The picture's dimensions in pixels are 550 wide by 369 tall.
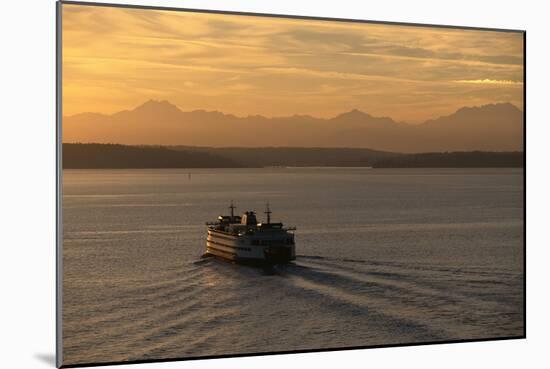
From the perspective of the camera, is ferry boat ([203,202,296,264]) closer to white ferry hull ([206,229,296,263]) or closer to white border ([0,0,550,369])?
white ferry hull ([206,229,296,263])

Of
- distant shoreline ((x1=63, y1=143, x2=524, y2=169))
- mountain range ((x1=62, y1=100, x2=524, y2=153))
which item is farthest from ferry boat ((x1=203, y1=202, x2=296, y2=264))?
mountain range ((x1=62, y1=100, x2=524, y2=153))

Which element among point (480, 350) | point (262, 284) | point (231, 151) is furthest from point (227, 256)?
point (480, 350)

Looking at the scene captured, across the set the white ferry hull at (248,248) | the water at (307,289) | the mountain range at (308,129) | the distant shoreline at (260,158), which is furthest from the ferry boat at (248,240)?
the mountain range at (308,129)

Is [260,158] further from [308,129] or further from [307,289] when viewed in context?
[307,289]

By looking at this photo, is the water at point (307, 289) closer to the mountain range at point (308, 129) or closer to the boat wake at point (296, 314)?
the boat wake at point (296, 314)

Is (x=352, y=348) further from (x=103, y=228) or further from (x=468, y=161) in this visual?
(x=103, y=228)
